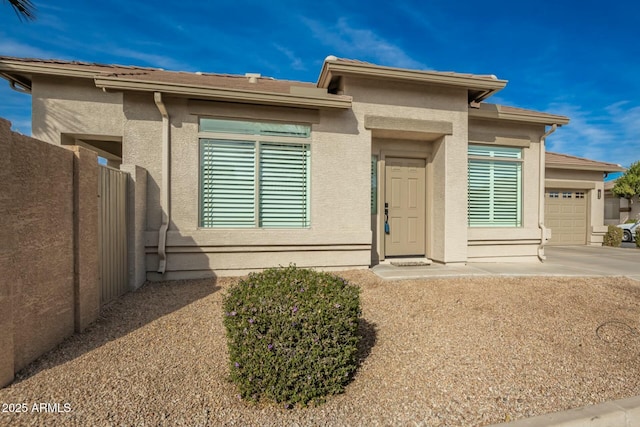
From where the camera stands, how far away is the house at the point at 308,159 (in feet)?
19.5

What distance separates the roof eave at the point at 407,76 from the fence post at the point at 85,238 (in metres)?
4.69

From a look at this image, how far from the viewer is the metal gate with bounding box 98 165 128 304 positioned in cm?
434

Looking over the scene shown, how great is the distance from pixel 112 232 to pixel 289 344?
371 centimetres

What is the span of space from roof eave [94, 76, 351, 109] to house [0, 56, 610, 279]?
2 centimetres

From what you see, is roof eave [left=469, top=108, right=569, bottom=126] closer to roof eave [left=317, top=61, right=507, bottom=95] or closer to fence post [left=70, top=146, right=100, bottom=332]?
roof eave [left=317, top=61, right=507, bottom=95]

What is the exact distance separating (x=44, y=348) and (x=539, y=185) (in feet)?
33.5

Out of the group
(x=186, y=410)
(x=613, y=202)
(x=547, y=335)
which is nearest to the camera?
(x=186, y=410)

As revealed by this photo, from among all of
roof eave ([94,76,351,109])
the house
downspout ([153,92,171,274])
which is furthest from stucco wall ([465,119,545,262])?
downspout ([153,92,171,274])

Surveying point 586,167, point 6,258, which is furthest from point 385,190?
point 586,167

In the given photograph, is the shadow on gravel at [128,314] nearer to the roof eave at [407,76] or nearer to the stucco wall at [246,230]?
the stucco wall at [246,230]

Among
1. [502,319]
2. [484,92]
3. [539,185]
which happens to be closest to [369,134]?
[484,92]

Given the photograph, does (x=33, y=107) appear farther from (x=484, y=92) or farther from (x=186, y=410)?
(x=484, y=92)

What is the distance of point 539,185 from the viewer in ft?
26.8

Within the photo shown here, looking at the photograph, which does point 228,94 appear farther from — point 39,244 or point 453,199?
point 453,199
